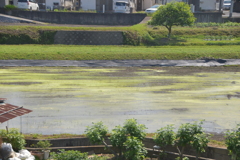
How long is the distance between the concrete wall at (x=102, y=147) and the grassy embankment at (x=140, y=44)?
2229cm

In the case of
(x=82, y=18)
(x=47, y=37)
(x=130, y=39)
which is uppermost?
(x=82, y=18)

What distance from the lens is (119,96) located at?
83.5 ft

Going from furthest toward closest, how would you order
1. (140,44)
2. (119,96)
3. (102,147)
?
(140,44)
(119,96)
(102,147)

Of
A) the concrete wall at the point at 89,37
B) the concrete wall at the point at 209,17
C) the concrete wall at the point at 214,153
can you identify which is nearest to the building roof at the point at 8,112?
the concrete wall at the point at 214,153

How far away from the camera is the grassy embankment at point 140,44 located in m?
39.0

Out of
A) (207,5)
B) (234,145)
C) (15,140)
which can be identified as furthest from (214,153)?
(207,5)

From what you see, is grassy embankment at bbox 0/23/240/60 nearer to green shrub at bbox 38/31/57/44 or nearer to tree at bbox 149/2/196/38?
green shrub at bbox 38/31/57/44

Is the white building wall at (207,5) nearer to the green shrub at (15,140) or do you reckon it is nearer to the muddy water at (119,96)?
the muddy water at (119,96)

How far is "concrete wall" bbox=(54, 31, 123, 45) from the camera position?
47094 mm

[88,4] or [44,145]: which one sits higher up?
[88,4]

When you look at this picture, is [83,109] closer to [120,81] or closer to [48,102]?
[48,102]

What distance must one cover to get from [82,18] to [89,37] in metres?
10.0

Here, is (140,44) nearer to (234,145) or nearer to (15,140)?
(15,140)

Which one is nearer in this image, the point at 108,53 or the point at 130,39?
the point at 108,53
